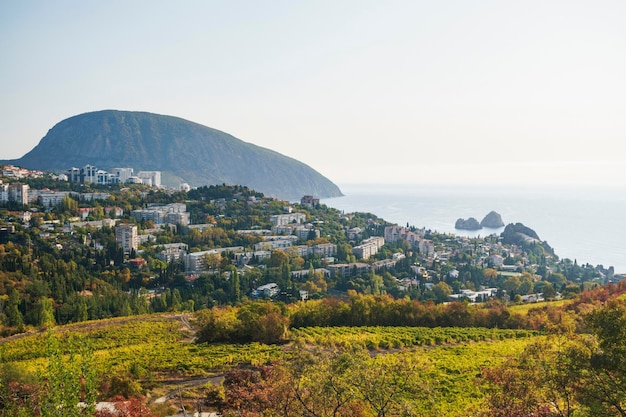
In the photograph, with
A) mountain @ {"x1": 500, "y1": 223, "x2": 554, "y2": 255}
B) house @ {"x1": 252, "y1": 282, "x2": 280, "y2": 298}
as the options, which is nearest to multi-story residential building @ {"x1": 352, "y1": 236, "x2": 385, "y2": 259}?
house @ {"x1": 252, "y1": 282, "x2": 280, "y2": 298}

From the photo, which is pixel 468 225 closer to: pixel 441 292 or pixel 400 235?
pixel 400 235

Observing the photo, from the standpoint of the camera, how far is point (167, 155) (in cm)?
18488

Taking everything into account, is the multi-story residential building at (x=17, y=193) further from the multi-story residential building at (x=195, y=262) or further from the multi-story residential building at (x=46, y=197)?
the multi-story residential building at (x=195, y=262)

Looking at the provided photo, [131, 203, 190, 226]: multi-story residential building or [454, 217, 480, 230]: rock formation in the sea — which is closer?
[131, 203, 190, 226]: multi-story residential building

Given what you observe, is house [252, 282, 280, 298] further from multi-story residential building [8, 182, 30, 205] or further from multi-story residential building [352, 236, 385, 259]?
multi-story residential building [8, 182, 30, 205]

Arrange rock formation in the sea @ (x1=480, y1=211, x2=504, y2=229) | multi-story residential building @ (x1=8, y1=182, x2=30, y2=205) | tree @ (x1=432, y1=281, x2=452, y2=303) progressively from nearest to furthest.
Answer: tree @ (x1=432, y1=281, x2=452, y2=303)
multi-story residential building @ (x1=8, y1=182, x2=30, y2=205)
rock formation in the sea @ (x1=480, y1=211, x2=504, y2=229)

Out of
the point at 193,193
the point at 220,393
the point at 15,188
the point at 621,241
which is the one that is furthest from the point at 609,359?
the point at 621,241

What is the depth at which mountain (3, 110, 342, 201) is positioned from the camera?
6506 inches

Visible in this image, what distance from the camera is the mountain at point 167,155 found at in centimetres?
16525

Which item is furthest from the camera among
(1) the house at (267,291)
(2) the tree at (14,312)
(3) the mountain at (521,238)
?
(3) the mountain at (521,238)

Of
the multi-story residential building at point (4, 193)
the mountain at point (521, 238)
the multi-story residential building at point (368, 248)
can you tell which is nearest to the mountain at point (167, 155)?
the mountain at point (521, 238)

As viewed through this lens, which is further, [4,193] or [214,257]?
[4,193]

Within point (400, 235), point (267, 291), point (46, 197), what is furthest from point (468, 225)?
point (46, 197)

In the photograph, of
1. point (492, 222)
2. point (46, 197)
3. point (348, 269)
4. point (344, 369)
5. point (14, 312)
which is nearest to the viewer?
point (344, 369)
